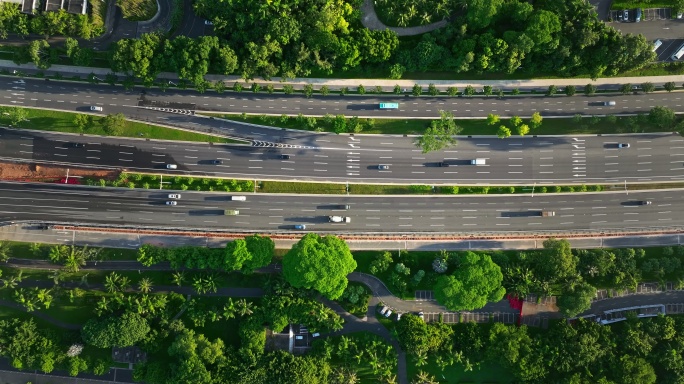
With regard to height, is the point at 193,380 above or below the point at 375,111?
below

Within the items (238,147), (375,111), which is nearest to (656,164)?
(375,111)

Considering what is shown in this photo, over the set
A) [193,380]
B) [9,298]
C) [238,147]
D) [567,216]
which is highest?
[238,147]

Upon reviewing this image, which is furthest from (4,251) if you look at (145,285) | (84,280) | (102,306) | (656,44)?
(656,44)

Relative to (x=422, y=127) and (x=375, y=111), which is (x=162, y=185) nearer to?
(x=375, y=111)

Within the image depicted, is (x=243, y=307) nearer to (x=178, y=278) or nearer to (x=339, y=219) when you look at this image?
(x=178, y=278)

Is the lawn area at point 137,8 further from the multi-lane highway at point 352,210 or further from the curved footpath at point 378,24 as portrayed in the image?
A: the curved footpath at point 378,24
